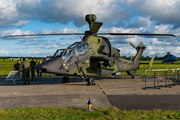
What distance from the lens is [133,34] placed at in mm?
13242

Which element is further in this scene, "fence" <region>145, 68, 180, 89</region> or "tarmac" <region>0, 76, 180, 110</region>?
"fence" <region>145, 68, 180, 89</region>

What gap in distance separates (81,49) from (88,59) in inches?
40.8

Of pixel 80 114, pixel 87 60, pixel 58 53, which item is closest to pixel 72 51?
pixel 58 53

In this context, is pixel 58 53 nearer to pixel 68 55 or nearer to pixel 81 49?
pixel 68 55

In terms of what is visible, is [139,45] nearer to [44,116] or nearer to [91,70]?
[91,70]

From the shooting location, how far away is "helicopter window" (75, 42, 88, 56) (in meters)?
12.7

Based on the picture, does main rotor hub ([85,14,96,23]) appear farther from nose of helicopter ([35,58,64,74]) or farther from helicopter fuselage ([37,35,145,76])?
nose of helicopter ([35,58,64,74])

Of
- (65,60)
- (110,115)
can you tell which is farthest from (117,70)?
(110,115)

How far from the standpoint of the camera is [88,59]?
43.9 ft

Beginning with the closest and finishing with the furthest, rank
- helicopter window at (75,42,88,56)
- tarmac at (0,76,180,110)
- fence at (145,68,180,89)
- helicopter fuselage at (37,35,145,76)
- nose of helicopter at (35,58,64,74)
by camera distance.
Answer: tarmac at (0,76,180,110) < nose of helicopter at (35,58,64,74) < fence at (145,68,180,89) < helicopter fuselage at (37,35,145,76) < helicopter window at (75,42,88,56)

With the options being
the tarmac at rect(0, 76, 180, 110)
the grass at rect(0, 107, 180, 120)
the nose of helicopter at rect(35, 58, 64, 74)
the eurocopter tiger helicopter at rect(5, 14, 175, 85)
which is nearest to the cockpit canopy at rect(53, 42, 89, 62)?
the eurocopter tiger helicopter at rect(5, 14, 175, 85)

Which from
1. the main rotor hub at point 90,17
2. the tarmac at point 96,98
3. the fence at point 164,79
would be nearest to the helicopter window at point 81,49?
the main rotor hub at point 90,17

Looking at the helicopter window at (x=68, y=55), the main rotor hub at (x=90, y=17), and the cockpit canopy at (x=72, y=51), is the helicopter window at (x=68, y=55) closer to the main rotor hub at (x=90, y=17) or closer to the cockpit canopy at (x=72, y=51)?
the cockpit canopy at (x=72, y=51)

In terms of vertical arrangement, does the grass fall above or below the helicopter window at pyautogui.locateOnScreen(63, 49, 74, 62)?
below
